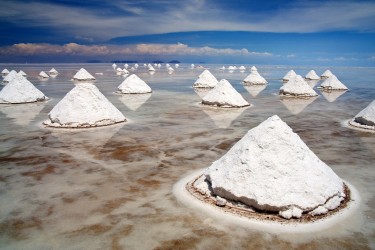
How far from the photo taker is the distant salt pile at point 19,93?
61.3 feet

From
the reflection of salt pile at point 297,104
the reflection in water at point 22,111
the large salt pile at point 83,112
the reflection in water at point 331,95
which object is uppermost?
the large salt pile at point 83,112

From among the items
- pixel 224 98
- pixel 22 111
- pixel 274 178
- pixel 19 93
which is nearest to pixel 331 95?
pixel 224 98

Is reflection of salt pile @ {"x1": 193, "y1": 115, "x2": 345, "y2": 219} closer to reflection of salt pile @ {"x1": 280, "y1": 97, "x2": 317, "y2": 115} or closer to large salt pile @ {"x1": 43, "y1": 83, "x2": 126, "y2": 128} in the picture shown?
large salt pile @ {"x1": 43, "y1": 83, "x2": 126, "y2": 128}

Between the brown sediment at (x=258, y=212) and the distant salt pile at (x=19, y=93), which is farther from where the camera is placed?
the distant salt pile at (x=19, y=93)

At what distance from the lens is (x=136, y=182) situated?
271 inches

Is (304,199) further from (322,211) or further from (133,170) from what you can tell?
(133,170)

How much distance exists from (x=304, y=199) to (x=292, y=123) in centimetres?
880

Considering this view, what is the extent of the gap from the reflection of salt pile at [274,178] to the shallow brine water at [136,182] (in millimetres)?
552

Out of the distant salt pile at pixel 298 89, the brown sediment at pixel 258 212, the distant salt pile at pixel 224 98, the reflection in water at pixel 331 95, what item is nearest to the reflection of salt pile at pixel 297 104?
the distant salt pile at pixel 298 89

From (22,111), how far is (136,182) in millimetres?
12014

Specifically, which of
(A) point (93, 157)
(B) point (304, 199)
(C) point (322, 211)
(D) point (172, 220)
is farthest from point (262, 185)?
(A) point (93, 157)

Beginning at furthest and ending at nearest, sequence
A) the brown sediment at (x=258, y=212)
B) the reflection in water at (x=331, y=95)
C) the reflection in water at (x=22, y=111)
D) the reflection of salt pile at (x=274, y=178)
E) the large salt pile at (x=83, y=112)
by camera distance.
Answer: the reflection in water at (x=331, y=95)
the reflection in water at (x=22, y=111)
the large salt pile at (x=83, y=112)
the reflection of salt pile at (x=274, y=178)
the brown sediment at (x=258, y=212)

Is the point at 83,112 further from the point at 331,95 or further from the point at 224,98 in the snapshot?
the point at 331,95

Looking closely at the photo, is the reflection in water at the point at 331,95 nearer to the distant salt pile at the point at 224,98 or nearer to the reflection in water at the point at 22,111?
the distant salt pile at the point at 224,98
